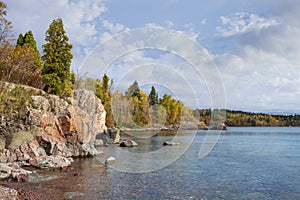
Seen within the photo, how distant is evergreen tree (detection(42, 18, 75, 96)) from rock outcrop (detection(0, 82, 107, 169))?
6388 mm

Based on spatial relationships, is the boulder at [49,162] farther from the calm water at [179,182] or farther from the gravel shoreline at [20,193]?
the gravel shoreline at [20,193]

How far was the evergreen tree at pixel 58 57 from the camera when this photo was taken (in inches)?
1518

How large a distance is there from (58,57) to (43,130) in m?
15.2

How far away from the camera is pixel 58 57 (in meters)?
39.5

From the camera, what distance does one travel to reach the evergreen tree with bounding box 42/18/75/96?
3856cm

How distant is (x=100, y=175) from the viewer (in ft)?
70.6

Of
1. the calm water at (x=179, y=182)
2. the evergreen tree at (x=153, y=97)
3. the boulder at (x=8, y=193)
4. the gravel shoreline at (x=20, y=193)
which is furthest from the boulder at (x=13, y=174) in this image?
the evergreen tree at (x=153, y=97)

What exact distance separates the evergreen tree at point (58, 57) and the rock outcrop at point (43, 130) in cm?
639

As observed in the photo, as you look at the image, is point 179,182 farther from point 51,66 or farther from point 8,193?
point 51,66

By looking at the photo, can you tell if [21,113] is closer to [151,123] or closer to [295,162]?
[295,162]

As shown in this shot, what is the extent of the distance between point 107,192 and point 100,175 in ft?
15.8

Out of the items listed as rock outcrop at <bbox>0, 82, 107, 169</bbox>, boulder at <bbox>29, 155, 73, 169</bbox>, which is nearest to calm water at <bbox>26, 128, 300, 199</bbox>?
boulder at <bbox>29, 155, 73, 169</bbox>

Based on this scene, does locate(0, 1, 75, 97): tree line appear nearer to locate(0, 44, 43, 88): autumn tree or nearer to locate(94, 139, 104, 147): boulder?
locate(0, 44, 43, 88): autumn tree

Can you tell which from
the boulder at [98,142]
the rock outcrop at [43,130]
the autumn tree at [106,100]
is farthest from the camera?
the autumn tree at [106,100]
